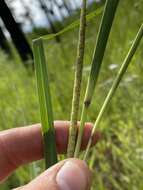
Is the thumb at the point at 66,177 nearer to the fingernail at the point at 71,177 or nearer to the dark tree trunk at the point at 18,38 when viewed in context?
the fingernail at the point at 71,177

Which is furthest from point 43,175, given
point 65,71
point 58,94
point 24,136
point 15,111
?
point 65,71

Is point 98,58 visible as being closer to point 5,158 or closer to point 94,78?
point 94,78

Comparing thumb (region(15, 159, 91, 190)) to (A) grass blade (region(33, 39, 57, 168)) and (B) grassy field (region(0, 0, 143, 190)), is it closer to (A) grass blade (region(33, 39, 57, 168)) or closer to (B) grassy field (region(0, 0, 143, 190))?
(A) grass blade (region(33, 39, 57, 168))

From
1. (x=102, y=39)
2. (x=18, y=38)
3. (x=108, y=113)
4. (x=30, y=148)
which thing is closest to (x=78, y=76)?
(x=102, y=39)

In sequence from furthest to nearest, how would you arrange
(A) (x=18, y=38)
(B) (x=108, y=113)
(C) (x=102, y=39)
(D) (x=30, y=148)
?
(A) (x=18, y=38) → (B) (x=108, y=113) → (D) (x=30, y=148) → (C) (x=102, y=39)

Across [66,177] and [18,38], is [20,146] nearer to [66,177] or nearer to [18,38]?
[66,177]

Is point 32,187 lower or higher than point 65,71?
higher

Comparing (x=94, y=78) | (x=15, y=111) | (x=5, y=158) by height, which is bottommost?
(x=15, y=111)

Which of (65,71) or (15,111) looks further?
(65,71)

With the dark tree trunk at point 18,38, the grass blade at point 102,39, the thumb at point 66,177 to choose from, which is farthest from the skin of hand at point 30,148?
the dark tree trunk at point 18,38
